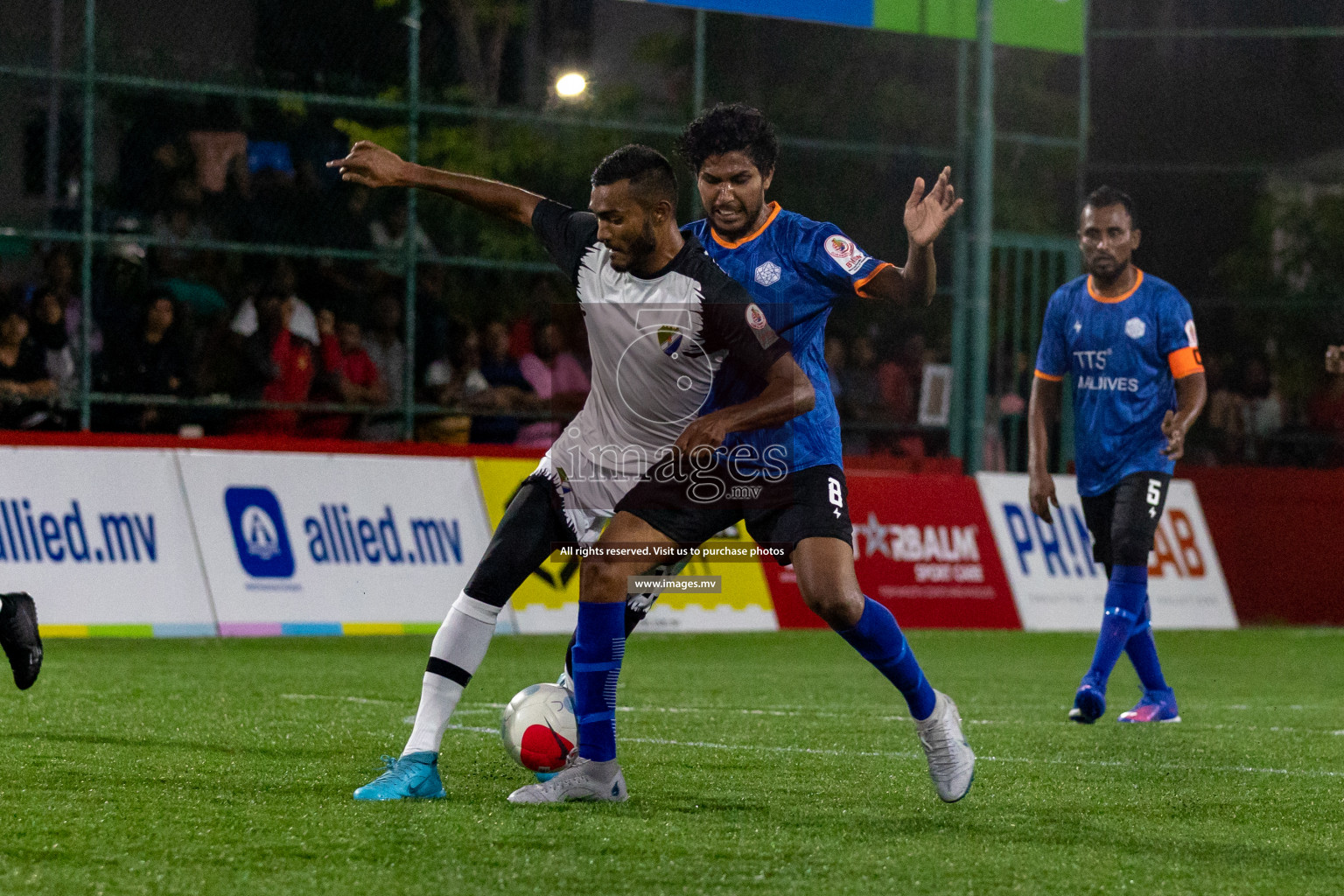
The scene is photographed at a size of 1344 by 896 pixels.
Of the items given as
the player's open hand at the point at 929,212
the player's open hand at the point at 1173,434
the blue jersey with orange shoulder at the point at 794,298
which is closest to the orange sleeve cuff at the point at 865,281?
the blue jersey with orange shoulder at the point at 794,298

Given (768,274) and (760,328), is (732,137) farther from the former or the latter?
(760,328)

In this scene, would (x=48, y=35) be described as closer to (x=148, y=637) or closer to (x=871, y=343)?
(x=148, y=637)

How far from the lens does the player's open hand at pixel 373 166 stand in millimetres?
5707

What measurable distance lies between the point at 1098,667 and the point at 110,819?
14.9 ft

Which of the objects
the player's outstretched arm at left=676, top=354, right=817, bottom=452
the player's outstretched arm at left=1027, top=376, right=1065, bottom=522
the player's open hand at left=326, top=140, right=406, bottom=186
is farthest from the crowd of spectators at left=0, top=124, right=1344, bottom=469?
the player's outstretched arm at left=676, top=354, right=817, bottom=452

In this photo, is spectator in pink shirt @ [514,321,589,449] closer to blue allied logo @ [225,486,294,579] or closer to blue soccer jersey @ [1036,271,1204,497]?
blue allied logo @ [225,486,294,579]

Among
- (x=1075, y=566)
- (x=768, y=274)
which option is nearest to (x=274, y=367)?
(x=1075, y=566)

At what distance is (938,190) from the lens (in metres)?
5.96

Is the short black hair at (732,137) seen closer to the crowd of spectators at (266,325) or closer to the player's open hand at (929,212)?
the player's open hand at (929,212)

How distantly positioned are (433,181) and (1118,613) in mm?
3987

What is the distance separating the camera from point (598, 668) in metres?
5.51

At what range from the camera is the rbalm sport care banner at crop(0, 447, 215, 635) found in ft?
37.7

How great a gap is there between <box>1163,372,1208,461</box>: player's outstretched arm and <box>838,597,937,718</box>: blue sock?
9.04 ft

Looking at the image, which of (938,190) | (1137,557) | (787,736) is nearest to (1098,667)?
(1137,557)
